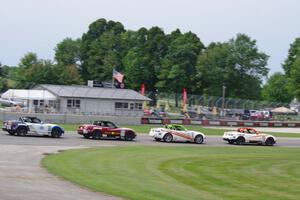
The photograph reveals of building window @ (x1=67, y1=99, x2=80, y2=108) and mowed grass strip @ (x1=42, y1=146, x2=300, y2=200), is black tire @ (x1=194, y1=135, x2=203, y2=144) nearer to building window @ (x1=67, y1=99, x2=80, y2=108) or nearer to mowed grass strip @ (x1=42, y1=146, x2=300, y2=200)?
mowed grass strip @ (x1=42, y1=146, x2=300, y2=200)

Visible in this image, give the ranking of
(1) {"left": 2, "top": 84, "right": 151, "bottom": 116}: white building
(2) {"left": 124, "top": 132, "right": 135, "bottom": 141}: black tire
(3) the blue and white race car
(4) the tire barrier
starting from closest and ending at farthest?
(3) the blue and white race car < (2) {"left": 124, "top": 132, "right": 135, "bottom": 141}: black tire < (4) the tire barrier < (1) {"left": 2, "top": 84, "right": 151, "bottom": 116}: white building

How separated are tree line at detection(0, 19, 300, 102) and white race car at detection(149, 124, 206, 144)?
5789 centimetres

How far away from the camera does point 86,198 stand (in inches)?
533

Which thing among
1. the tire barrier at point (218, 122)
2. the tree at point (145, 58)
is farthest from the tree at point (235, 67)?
the tire barrier at point (218, 122)

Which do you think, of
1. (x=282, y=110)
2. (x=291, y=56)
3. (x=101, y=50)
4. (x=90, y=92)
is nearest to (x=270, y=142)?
(x=90, y=92)

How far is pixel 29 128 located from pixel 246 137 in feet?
50.6

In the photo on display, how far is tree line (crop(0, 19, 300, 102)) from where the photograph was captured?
329 ft

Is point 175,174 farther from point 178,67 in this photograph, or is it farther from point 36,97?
point 178,67

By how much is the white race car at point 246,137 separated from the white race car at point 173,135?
8.03 feet

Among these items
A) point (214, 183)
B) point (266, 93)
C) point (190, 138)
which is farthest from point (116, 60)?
point (214, 183)

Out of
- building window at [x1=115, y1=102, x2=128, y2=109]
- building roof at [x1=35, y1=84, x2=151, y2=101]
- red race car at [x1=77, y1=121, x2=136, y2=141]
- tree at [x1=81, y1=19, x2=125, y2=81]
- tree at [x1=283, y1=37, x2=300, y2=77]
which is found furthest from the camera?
tree at [x1=81, y1=19, x2=125, y2=81]

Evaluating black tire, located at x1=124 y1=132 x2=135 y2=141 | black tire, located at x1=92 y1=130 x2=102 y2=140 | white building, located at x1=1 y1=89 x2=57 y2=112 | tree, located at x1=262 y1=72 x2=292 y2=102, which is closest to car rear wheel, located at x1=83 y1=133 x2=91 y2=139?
black tire, located at x1=92 y1=130 x2=102 y2=140

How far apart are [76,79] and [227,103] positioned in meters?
37.0

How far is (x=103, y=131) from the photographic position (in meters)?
37.5
